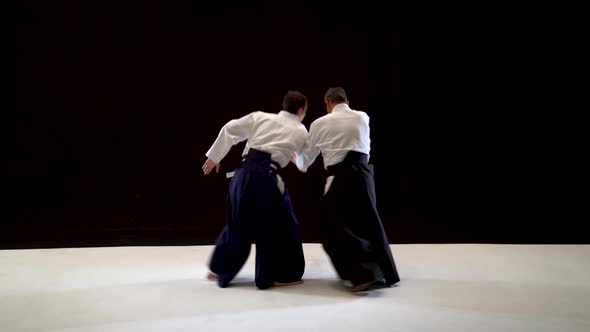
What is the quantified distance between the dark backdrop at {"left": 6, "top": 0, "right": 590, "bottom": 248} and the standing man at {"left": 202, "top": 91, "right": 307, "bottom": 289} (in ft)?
5.17

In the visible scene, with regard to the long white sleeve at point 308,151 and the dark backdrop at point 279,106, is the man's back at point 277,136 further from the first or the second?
the dark backdrop at point 279,106

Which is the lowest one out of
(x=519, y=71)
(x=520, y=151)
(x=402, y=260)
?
(x=402, y=260)

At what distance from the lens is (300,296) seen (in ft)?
9.26

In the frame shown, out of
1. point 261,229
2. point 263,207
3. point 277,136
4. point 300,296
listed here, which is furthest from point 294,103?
point 300,296

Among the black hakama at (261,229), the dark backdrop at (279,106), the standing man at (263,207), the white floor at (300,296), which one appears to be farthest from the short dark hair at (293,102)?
the dark backdrop at (279,106)

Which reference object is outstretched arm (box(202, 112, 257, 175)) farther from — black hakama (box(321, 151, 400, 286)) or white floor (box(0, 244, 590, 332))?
white floor (box(0, 244, 590, 332))

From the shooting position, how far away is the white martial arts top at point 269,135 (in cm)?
306

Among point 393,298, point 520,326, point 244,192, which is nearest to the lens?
point 520,326

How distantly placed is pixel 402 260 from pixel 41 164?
124 inches

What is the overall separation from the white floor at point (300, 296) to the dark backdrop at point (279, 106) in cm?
71

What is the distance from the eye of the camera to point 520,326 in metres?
2.33

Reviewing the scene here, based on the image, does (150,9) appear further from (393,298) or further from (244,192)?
(393,298)

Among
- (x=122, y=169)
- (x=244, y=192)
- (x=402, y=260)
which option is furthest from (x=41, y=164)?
(x=402, y=260)

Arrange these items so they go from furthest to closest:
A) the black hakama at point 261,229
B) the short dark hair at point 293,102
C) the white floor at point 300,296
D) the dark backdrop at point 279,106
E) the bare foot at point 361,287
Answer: the dark backdrop at point 279,106, the short dark hair at point 293,102, the black hakama at point 261,229, the bare foot at point 361,287, the white floor at point 300,296
